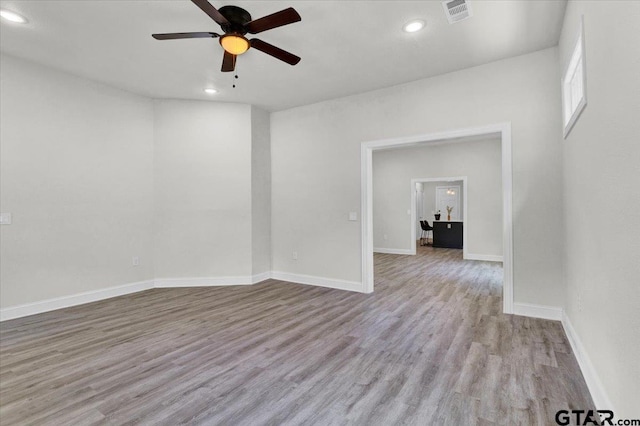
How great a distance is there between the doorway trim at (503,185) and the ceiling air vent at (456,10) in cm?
140

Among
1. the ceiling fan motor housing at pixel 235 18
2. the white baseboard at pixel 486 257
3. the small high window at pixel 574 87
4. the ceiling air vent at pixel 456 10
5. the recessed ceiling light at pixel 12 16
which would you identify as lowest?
the white baseboard at pixel 486 257

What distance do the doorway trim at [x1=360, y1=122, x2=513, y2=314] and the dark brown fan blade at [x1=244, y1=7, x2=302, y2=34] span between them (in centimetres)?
246

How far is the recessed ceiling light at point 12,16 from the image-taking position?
2.86 m

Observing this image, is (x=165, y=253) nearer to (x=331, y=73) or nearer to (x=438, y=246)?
(x=331, y=73)

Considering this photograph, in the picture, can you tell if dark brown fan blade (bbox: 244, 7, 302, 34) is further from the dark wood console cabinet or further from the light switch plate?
the dark wood console cabinet

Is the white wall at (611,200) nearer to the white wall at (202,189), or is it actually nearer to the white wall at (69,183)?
the white wall at (202,189)

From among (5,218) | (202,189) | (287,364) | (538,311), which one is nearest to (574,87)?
(538,311)

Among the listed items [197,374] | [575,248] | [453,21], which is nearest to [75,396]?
[197,374]

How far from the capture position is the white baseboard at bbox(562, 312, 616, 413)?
5.88 ft

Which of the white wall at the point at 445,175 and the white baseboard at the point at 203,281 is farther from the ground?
the white wall at the point at 445,175

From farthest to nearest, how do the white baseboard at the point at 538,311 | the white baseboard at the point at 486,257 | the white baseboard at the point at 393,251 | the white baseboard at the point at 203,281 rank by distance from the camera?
the white baseboard at the point at 393,251, the white baseboard at the point at 486,257, the white baseboard at the point at 203,281, the white baseboard at the point at 538,311

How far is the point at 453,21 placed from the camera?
2979 millimetres

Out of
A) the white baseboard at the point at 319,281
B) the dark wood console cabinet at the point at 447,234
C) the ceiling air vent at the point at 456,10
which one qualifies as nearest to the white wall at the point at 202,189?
the white baseboard at the point at 319,281

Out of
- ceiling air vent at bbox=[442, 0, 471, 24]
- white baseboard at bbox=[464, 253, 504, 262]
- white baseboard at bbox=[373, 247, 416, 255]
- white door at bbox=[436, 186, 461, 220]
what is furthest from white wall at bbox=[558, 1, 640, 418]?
white door at bbox=[436, 186, 461, 220]
